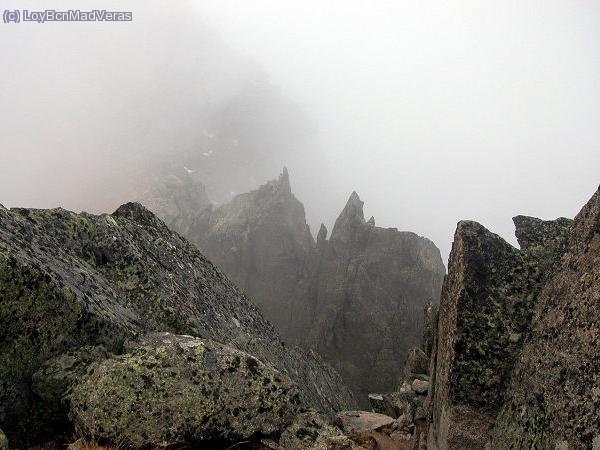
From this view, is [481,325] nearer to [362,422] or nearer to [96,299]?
[362,422]

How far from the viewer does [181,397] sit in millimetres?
7992

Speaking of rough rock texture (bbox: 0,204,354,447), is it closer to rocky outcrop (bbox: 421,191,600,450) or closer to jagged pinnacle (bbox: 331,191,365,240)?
rocky outcrop (bbox: 421,191,600,450)

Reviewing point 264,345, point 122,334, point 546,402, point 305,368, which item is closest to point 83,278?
point 122,334

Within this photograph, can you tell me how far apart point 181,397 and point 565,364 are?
7.00 meters

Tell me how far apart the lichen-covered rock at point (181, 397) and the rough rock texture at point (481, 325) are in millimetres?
3441

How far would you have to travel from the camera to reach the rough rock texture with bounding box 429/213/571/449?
866cm

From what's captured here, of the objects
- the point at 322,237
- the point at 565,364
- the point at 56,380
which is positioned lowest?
the point at 56,380

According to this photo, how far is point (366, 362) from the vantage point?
8075 cm

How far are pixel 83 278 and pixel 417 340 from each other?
259ft

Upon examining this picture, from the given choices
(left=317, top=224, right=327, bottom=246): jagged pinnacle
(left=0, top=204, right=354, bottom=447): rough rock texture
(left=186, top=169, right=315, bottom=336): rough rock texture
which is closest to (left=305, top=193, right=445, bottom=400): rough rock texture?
(left=317, top=224, right=327, bottom=246): jagged pinnacle

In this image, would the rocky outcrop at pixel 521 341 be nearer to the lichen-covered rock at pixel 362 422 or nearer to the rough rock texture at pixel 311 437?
the rough rock texture at pixel 311 437

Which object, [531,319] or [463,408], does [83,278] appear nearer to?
[463,408]

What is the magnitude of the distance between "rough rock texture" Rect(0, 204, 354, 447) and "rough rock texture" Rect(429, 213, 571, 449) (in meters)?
5.42

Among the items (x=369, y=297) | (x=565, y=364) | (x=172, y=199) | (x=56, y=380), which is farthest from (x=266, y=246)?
(x=565, y=364)
